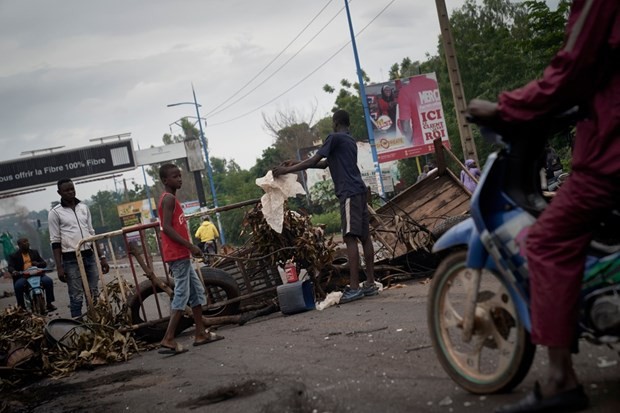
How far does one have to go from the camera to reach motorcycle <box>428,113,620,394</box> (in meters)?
3.19

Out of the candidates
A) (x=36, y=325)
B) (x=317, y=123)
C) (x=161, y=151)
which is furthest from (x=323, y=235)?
(x=317, y=123)

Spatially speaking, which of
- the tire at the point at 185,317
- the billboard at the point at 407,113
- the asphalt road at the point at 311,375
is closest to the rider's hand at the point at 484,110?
the asphalt road at the point at 311,375

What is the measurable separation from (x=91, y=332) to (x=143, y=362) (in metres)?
1.04

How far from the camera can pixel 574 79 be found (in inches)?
Result: 118

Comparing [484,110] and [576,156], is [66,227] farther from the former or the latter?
[576,156]

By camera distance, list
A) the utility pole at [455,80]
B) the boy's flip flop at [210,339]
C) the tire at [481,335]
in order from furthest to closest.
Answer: the utility pole at [455,80]
the boy's flip flop at [210,339]
the tire at [481,335]

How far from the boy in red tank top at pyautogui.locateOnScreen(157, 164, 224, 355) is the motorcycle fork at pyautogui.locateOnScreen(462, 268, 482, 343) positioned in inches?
168

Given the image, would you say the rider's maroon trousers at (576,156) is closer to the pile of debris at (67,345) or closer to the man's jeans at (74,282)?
the pile of debris at (67,345)

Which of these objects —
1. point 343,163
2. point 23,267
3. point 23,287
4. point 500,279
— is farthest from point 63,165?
point 500,279

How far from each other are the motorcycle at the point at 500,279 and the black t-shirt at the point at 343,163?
4802mm

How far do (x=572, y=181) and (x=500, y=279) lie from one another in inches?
28.0

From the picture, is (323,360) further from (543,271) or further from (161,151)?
(161,151)

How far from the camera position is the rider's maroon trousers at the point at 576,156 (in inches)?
115

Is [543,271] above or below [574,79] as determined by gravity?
below
